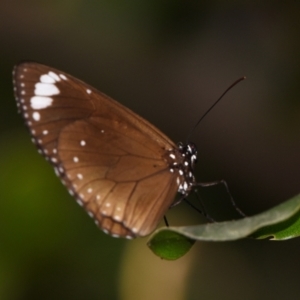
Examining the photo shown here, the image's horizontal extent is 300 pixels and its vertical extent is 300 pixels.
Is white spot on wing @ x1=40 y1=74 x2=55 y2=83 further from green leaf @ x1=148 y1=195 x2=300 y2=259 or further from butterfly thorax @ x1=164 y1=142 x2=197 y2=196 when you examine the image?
green leaf @ x1=148 y1=195 x2=300 y2=259

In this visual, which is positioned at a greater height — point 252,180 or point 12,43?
point 12,43

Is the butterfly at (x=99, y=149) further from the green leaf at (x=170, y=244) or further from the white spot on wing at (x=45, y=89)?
the green leaf at (x=170, y=244)

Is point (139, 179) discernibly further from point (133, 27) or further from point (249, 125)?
Answer: point (133, 27)

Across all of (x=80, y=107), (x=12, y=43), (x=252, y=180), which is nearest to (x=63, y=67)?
(x=12, y=43)

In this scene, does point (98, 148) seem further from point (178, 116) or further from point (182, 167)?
point (178, 116)

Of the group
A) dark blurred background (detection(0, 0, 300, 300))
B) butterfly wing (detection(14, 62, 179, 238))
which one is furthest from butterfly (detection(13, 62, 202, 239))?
dark blurred background (detection(0, 0, 300, 300))

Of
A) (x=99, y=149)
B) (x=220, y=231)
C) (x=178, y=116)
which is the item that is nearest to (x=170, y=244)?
(x=220, y=231)

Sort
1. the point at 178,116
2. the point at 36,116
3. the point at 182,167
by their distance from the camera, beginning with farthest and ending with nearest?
the point at 178,116
the point at 182,167
the point at 36,116
